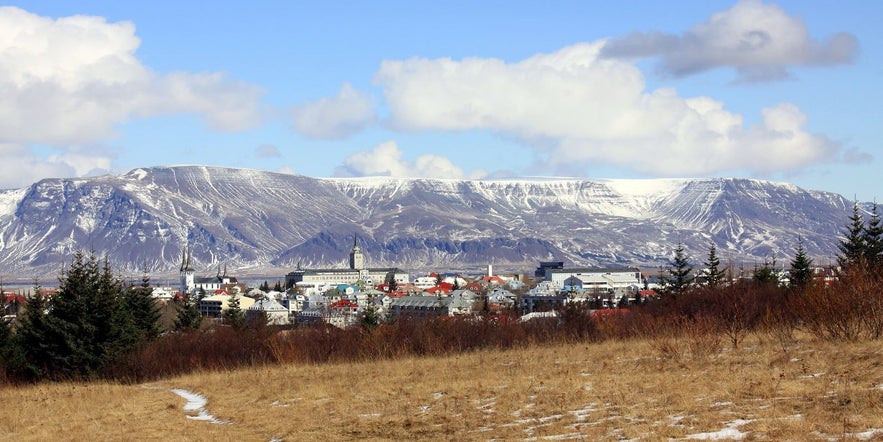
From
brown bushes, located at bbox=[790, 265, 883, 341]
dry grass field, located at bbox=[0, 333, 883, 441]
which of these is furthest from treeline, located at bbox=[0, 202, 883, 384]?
dry grass field, located at bbox=[0, 333, 883, 441]

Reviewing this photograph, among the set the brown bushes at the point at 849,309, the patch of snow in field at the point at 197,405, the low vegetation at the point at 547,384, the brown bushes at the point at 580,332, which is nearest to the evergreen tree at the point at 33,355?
the brown bushes at the point at 580,332

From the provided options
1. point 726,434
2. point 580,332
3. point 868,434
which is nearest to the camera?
point 868,434

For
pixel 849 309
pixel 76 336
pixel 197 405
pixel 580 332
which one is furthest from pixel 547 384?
pixel 76 336

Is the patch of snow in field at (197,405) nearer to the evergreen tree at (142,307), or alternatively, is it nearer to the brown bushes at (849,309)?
the brown bushes at (849,309)

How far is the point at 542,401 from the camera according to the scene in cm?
2152

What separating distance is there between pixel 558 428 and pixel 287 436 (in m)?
6.01

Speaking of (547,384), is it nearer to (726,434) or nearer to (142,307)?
(726,434)

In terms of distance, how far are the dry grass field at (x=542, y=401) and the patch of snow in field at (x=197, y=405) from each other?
27cm

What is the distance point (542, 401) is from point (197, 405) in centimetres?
1189

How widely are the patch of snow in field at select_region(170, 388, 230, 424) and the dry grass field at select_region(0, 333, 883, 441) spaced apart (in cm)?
27

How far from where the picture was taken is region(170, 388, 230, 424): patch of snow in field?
25731 mm

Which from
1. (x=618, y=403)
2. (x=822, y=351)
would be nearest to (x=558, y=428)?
(x=618, y=403)

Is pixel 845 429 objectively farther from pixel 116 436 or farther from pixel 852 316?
pixel 116 436

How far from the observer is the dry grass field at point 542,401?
17531mm
